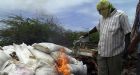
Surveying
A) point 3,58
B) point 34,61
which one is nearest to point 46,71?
point 34,61

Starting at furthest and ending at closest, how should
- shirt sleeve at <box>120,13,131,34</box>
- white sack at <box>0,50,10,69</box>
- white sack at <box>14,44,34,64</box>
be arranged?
white sack at <box>0,50,10,69</box>, white sack at <box>14,44,34,64</box>, shirt sleeve at <box>120,13,131,34</box>

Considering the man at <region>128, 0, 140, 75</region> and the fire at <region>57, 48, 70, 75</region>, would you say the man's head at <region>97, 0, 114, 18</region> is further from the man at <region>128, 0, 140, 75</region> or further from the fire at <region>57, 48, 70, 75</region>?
the fire at <region>57, 48, 70, 75</region>

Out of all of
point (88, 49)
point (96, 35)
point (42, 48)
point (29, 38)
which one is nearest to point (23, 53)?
point (42, 48)

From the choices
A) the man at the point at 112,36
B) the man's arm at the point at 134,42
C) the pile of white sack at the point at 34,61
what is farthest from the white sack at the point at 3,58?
the man's arm at the point at 134,42

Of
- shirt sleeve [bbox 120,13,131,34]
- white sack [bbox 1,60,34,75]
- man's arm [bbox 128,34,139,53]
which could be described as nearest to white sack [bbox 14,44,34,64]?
white sack [bbox 1,60,34,75]

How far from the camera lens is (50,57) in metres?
9.16

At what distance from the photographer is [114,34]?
8227 mm

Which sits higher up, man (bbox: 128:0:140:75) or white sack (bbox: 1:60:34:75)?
man (bbox: 128:0:140:75)

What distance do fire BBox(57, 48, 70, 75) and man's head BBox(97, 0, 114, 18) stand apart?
1.25m

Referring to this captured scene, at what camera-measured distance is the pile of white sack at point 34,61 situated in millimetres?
8492

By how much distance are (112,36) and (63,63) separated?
4.12 ft

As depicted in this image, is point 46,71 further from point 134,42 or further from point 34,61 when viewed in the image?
point 134,42

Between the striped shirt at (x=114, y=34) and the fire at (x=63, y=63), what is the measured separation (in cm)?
83

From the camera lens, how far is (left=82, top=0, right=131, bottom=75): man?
822 cm
